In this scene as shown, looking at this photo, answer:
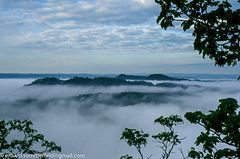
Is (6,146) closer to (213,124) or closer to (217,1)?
(213,124)

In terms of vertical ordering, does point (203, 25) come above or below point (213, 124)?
above

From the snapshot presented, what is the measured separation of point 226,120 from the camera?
9.04 meters

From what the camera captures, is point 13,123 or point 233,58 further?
point 13,123

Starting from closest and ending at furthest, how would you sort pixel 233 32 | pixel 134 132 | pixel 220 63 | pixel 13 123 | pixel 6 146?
pixel 233 32, pixel 220 63, pixel 6 146, pixel 13 123, pixel 134 132

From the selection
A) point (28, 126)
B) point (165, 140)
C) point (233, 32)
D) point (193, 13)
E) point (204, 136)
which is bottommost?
point (165, 140)

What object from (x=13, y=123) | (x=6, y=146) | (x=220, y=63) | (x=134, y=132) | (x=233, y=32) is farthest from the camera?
(x=134, y=132)

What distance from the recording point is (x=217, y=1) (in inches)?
327

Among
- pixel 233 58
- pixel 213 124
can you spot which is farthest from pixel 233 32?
pixel 213 124

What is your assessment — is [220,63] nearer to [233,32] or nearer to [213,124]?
[233,32]

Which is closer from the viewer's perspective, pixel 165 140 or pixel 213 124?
pixel 213 124

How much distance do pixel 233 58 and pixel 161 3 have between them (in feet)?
7.97

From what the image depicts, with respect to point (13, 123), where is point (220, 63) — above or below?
above

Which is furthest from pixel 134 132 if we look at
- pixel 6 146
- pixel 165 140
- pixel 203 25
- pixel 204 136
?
pixel 203 25

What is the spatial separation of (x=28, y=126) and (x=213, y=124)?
14.8m
